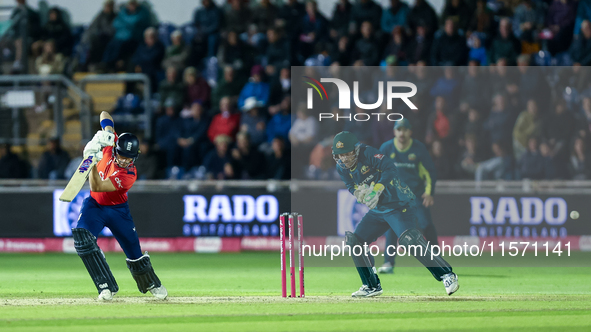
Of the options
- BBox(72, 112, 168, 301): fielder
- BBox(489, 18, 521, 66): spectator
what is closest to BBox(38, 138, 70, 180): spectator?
BBox(72, 112, 168, 301): fielder

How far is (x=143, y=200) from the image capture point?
624 inches

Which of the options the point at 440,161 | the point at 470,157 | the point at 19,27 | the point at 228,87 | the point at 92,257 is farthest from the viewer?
the point at 19,27

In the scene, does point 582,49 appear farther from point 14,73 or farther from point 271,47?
point 14,73

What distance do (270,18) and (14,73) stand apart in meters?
6.00

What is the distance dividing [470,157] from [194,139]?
5.82 m

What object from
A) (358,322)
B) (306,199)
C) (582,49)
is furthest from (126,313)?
(582,49)

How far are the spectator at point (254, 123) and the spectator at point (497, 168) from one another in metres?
4.61

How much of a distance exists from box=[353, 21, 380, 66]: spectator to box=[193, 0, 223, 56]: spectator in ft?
11.6

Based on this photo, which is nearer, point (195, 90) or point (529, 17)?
point (195, 90)

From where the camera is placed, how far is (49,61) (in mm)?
19547

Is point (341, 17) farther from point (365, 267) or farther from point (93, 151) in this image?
point (93, 151)

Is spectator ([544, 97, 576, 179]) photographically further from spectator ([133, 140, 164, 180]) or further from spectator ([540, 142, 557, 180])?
spectator ([133, 140, 164, 180])

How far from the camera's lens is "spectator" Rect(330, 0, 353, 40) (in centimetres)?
1892

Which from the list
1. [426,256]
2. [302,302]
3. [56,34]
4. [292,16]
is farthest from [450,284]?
[56,34]
